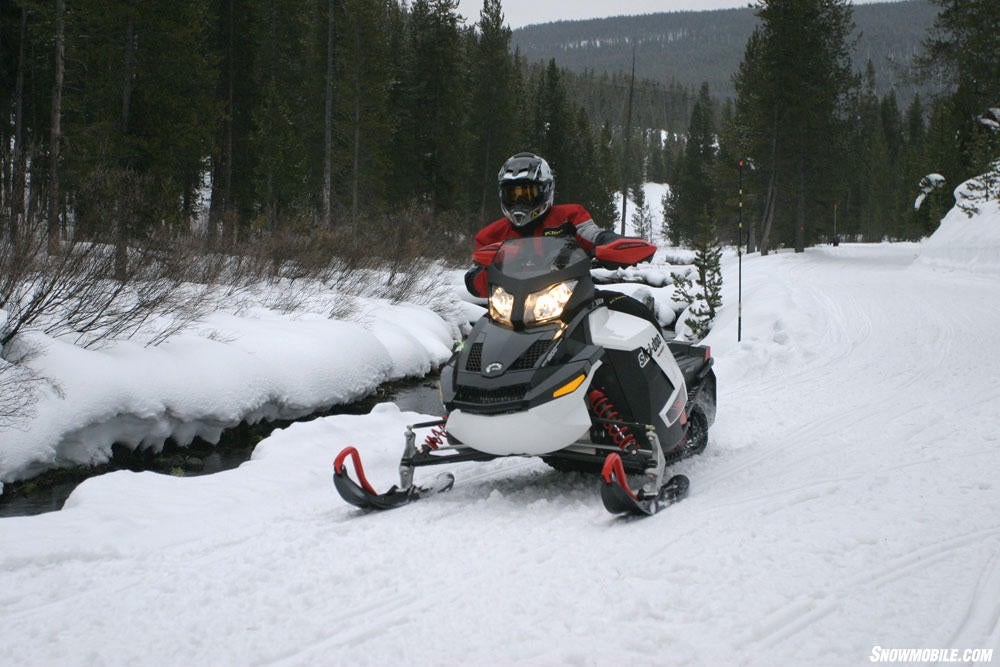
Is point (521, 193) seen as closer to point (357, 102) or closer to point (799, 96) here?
point (357, 102)

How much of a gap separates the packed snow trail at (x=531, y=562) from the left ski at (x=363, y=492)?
0.08 metres

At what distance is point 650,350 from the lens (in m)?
4.77

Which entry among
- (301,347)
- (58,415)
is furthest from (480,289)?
(301,347)

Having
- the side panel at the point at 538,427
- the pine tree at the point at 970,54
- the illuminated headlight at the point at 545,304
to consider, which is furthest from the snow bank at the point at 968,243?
the side panel at the point at 538,427

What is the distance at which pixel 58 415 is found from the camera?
636 cm

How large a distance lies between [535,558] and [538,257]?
1874 mm

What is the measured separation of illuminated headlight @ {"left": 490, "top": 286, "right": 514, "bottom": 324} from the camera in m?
4.44

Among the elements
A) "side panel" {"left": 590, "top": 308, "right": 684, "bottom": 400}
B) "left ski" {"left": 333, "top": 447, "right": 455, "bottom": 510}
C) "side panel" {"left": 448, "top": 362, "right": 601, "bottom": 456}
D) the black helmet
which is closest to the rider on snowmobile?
the black helmet

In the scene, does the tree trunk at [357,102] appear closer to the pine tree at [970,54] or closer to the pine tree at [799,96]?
the pine tree at [799,96]

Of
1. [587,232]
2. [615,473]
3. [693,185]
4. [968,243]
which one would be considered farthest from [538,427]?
[693,185]

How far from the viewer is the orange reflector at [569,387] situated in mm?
4055

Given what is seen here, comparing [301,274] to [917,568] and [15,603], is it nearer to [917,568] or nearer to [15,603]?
[15,603]

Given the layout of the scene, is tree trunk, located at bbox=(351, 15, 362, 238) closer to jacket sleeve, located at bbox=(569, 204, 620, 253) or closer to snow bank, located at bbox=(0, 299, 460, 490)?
snow bank, located at bbox=(0, 299, 460, 490)

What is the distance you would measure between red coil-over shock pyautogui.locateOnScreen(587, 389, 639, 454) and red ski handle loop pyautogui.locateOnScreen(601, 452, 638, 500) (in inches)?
13.9
